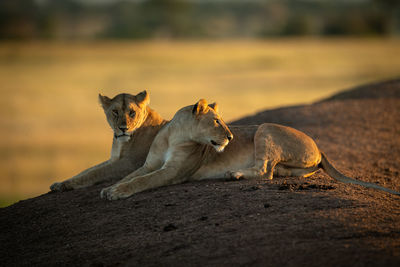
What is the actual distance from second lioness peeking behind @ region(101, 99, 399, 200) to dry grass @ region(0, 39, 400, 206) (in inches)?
501

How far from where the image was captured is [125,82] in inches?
1565

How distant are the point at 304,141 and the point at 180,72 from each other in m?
40.7

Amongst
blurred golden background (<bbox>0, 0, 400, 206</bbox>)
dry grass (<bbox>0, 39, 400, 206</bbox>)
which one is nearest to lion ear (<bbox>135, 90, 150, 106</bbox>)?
blurred golden background (<bbox>0, 0, 400, 206</bbox>)

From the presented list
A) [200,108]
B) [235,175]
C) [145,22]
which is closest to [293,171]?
[235,175]

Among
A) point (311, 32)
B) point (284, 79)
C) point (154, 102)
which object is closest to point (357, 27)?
point (311, 32)

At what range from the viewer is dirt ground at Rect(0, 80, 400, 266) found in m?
4.55

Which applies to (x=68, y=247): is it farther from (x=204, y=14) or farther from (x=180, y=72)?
(x=204, y=14)

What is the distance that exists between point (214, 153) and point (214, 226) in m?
1.80

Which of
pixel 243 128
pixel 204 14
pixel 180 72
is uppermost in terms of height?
pixel 204 14

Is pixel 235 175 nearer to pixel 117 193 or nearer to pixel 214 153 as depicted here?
pixel 214 153

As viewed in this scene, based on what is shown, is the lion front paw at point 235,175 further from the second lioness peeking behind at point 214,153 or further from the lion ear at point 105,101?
the lion ear at point 105,101

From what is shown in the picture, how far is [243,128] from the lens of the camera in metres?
7.21

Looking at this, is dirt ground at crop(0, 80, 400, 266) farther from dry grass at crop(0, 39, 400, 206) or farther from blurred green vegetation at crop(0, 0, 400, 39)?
blurred green vegetation at crop(0, 0, 400, 39)

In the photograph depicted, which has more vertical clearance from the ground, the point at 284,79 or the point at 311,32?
the point at 311,32
